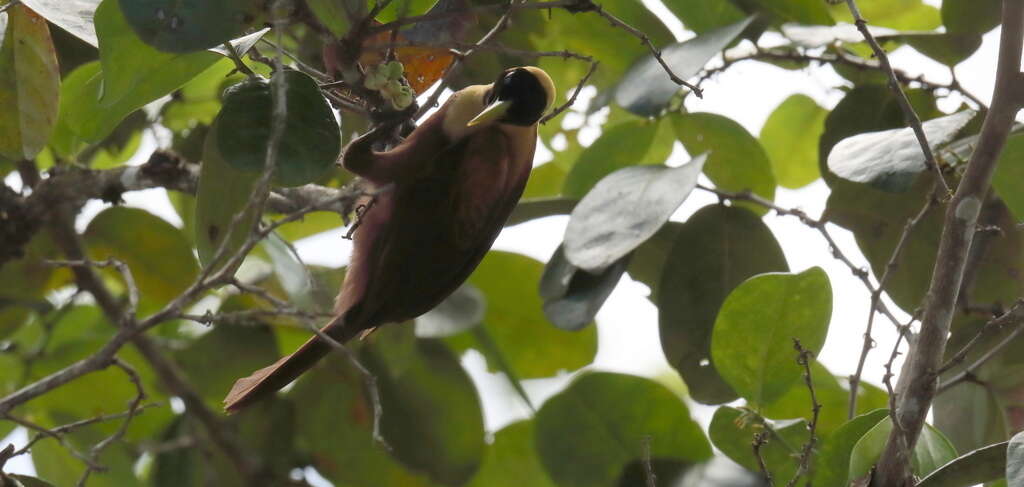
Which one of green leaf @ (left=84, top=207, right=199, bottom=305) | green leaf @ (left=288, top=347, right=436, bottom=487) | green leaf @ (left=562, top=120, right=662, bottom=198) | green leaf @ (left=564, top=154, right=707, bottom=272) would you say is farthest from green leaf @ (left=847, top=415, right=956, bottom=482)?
green leaf @ (left=84, top=207, right=199, bottom=305)

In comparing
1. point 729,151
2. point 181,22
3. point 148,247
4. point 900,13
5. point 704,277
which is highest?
point 181,22

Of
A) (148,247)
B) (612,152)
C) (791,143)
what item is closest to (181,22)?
(612,152)

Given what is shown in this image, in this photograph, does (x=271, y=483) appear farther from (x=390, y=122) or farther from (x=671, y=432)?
(x=390, y=122)

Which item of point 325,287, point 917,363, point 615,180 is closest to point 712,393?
point 615,180

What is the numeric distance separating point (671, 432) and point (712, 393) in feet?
0.51

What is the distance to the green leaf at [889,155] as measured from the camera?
123cm

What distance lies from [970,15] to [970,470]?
812 mm

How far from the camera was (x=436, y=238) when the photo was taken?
4.30 ft

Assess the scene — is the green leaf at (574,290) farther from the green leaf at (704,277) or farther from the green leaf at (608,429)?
the green leaf at (608,429)

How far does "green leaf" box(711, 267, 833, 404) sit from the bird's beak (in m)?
0.35

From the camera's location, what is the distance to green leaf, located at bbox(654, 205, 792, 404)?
1.56 metres

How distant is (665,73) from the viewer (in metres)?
1.51

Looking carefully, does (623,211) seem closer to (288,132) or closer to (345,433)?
(288,132)

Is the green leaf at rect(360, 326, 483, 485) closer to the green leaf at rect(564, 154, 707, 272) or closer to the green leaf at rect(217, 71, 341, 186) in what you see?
the green leaf at rect(564, 154, 707, 272)
